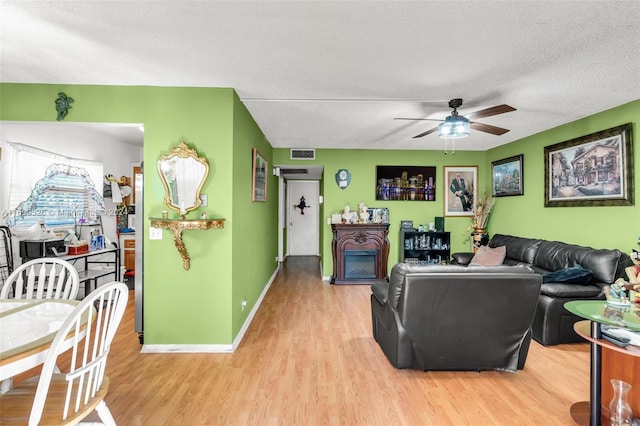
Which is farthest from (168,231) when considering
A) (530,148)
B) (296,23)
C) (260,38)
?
(530,148)

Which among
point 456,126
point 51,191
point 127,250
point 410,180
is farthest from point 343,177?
point 51,191

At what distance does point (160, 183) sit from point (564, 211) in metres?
4.83

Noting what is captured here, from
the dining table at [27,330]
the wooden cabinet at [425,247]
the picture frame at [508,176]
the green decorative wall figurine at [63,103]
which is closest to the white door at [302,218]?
the wooden cabinet at [425,247]

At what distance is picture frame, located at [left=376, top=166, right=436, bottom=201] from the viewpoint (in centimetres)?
566

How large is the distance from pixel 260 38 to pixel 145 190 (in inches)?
68.9

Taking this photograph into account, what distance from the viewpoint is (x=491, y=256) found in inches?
176

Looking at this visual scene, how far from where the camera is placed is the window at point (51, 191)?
3678 millimetres

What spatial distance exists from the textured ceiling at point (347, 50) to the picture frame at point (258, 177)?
0.72 m

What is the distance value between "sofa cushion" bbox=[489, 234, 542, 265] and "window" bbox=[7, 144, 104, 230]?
251 inches

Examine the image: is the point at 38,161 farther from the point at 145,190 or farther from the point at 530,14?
the point at 530,14

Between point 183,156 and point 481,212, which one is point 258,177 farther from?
point 481,212

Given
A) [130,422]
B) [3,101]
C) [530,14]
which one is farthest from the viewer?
[3,101]

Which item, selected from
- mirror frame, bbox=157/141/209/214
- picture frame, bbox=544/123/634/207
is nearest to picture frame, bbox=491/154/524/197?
picture frame, bbox=544/123/634/207

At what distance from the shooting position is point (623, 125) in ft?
10.5
